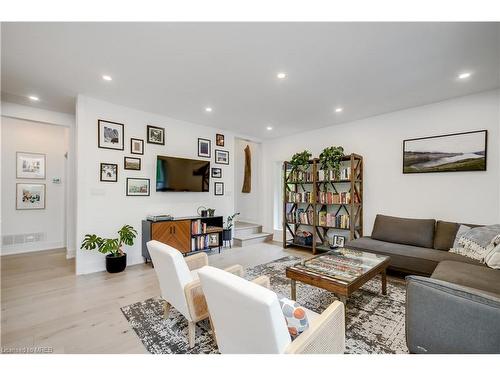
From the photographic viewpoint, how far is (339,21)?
5.65 feet

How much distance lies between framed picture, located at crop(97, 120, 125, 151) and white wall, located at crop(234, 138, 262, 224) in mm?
2829

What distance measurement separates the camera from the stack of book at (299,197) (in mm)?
4572

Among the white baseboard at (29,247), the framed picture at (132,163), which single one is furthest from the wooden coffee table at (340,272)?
the white baseboard at (29,247)

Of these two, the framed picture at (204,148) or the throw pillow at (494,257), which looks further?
the framed picture at (204,148)

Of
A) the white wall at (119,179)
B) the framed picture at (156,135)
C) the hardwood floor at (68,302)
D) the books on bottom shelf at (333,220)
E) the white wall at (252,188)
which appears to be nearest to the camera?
the hardwood floor at (68,302)

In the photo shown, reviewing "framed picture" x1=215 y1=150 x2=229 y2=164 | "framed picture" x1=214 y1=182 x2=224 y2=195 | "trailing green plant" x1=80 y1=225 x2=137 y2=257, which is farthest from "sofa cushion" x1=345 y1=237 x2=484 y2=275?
"trailing green plant" x1=80 y1=225 x2=137 y2=257

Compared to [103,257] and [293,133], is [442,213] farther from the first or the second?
[103,257]

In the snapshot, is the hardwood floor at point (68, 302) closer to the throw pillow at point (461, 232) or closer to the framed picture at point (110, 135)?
the framed picture at point (110, 135)

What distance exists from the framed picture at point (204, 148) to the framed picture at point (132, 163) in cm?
121

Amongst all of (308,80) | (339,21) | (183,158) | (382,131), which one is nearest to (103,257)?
(183,158)

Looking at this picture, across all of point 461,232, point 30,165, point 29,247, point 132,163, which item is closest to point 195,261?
point 132,163

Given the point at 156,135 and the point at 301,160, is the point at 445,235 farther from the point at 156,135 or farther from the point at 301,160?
the point at 156,135

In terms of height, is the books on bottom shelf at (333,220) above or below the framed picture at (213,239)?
above

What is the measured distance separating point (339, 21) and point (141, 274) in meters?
3.74
